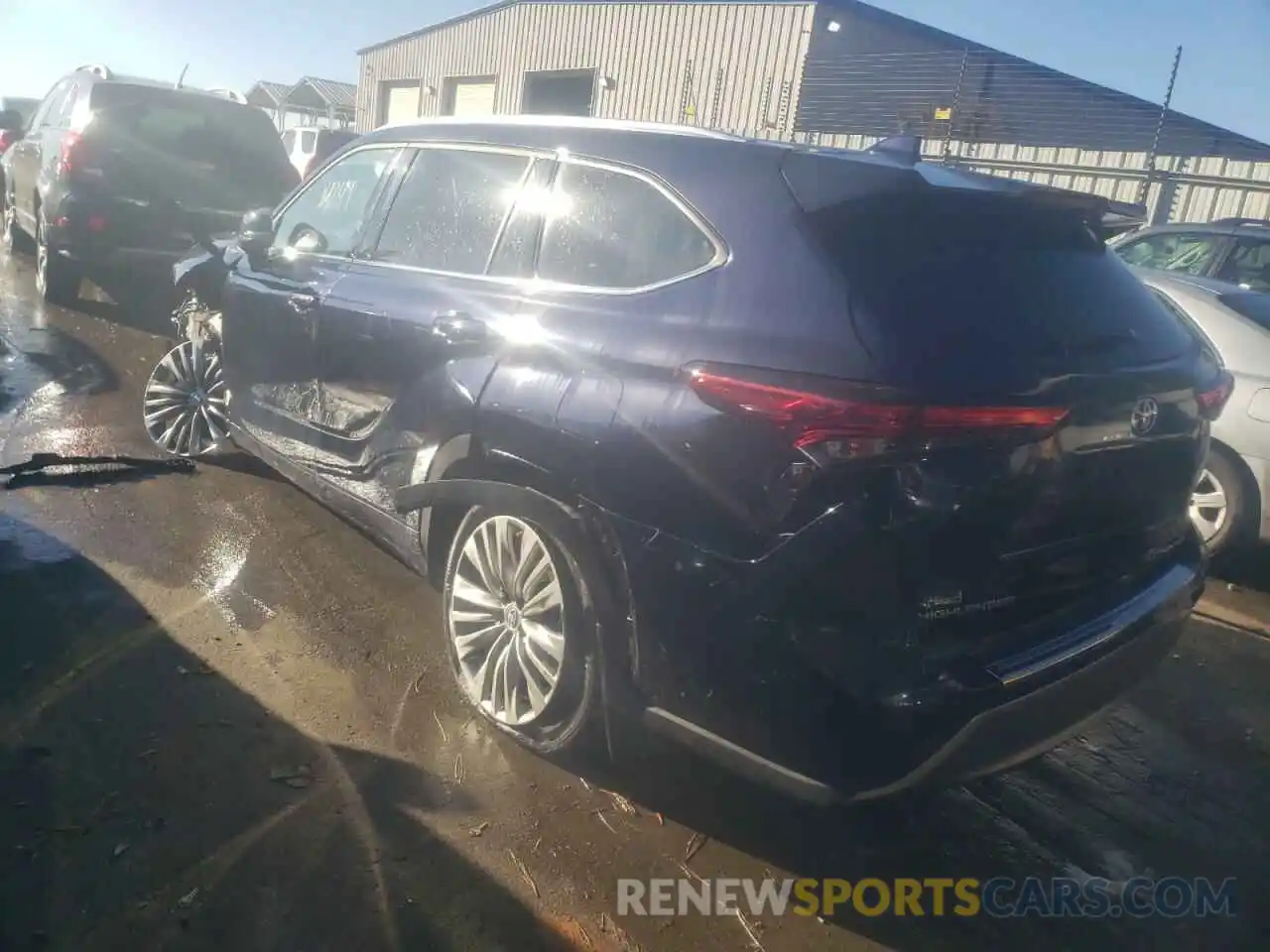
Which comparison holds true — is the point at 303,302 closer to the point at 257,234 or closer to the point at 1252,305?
the point at 257,234

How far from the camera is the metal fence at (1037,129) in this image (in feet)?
39.2

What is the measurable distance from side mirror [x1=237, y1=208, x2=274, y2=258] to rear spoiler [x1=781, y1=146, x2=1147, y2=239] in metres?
2.80

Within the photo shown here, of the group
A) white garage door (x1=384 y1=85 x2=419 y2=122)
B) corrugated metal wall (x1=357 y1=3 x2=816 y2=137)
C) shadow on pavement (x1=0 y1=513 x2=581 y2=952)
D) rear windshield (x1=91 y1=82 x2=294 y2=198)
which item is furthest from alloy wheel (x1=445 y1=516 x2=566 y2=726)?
white garage door (x1=384 y1=85 x2=419 y2=122)

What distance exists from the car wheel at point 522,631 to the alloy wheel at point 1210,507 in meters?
3.87

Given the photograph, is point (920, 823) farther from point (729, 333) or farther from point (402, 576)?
point (402, 576)

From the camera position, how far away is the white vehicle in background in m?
17.3

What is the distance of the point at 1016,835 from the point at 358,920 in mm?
1909

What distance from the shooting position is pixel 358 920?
2393 millimetres

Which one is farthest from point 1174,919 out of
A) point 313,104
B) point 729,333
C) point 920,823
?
point 313,104

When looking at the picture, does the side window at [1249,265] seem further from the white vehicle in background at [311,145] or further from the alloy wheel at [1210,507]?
the white vehicle in background at [311,145]

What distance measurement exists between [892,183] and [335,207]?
2751 mm

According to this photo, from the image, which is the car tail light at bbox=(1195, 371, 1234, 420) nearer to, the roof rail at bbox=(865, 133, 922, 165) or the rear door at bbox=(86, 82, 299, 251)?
the roof rail at bbox=(865, 133, 922, 165)

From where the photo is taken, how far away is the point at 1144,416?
2.50 m

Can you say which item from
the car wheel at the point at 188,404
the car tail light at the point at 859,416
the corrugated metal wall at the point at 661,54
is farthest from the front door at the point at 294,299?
the corrugated metal wall at the point at 661,54
